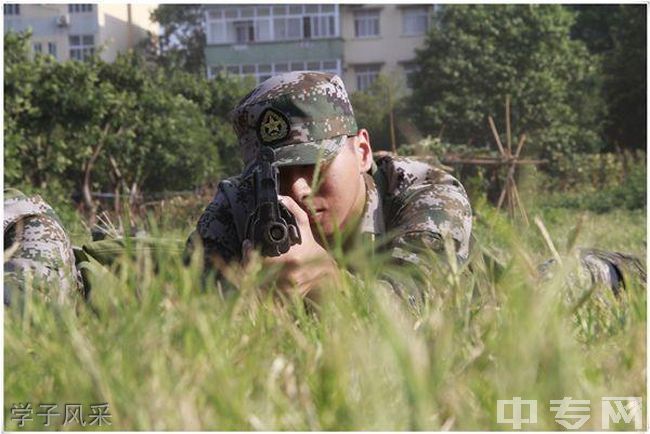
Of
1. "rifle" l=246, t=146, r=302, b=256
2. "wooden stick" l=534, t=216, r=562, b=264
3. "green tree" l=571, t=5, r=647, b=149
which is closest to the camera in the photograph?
"wooden stick" l=534, t=216, r=562, b=264

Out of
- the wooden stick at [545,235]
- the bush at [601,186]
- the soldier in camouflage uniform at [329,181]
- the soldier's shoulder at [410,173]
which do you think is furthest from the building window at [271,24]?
the wooden stick at [545,235]

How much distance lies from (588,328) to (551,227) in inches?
370

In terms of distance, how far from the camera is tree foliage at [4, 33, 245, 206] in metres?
11.3

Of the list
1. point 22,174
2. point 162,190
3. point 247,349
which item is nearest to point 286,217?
point 247,349

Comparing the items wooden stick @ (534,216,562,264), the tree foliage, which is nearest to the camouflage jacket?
wooden stick @ (534,216,562,264)

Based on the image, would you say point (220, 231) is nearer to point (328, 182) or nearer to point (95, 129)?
point (328, 182)

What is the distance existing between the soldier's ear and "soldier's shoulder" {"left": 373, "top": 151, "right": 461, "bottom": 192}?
0.09m

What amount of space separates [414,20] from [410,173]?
33946 millimetres

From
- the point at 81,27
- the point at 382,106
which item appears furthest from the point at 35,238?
the point at 81,27

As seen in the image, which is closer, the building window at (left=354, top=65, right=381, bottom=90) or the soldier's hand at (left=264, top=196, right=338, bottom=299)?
the soldier's hand at (left=264, top=196, right=338, bottom=299)

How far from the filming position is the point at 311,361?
1.03 metres

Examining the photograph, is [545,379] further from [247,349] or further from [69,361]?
[69,361]

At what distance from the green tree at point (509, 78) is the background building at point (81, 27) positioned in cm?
1841

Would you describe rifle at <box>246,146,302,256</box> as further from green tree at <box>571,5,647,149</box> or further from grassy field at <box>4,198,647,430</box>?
green tree at <box>571,5,647,149</box>
